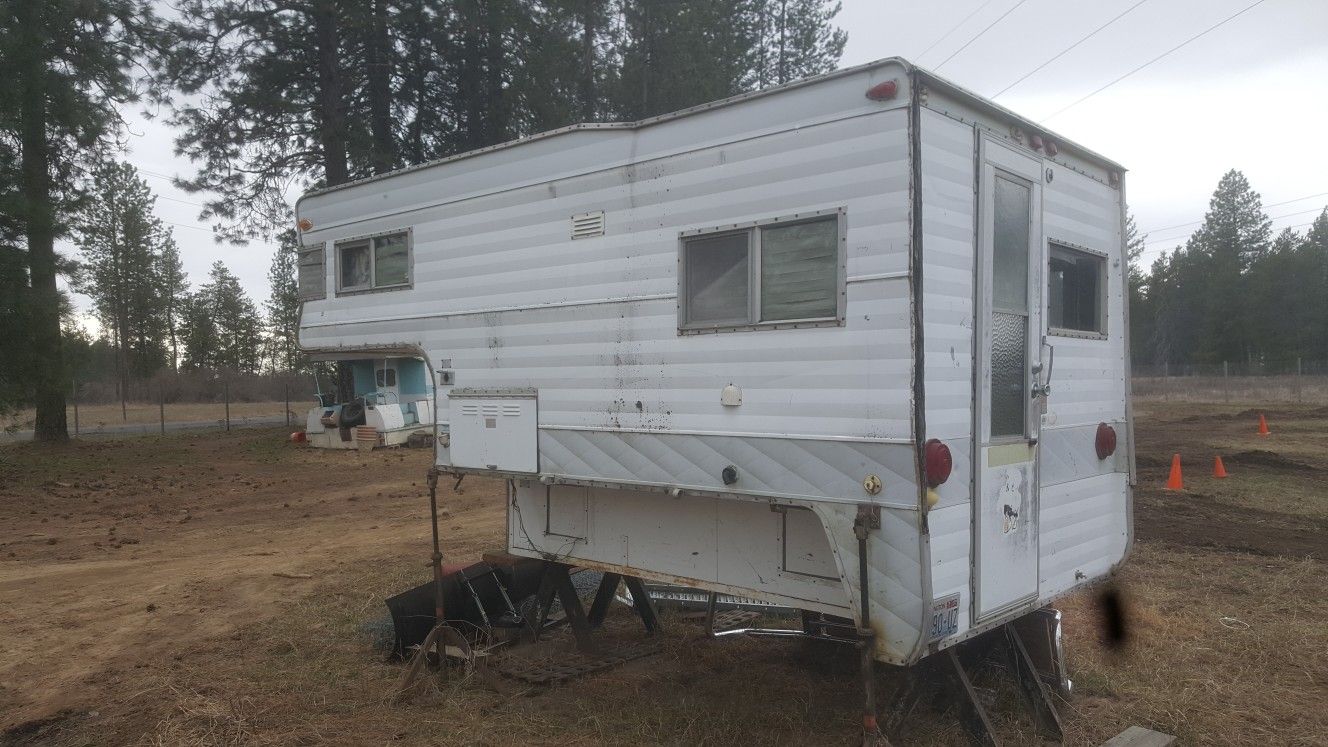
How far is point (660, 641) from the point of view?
5.80 meters

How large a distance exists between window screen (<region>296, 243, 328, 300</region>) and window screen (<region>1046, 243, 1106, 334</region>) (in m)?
4.47

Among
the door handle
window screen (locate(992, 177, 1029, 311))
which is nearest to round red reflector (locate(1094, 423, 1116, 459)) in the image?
the door handle

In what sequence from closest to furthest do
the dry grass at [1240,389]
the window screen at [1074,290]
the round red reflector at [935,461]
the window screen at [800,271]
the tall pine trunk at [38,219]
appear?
the round red reflector at [935,461]
the window screen at [800,271]
the window screen at [1074,290]
the tall pine trunk at [38,219]
the dry grass at [1240,389]

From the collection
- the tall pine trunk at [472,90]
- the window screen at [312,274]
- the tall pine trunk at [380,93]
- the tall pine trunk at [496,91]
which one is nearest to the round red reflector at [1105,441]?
the window screen at [312,274]

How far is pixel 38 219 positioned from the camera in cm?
1459

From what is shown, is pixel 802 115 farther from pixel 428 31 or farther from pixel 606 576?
pixel 428 31

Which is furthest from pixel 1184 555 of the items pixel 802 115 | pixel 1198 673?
pixel 802 115

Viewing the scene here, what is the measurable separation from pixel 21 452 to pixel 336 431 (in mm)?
6061

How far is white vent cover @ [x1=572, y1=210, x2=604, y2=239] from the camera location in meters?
4.57

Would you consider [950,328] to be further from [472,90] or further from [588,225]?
[472,90]

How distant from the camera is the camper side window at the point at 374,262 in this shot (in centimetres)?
554

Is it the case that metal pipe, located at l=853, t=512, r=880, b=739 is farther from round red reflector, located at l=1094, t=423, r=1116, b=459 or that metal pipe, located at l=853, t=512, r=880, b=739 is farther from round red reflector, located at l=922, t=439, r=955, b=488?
round red reflector, located at l=1094, t=423, r=1116, b=459

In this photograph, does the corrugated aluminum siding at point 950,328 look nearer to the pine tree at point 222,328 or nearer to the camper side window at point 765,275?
the camper side window at point 765,275

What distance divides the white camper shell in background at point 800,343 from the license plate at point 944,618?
12 mm
